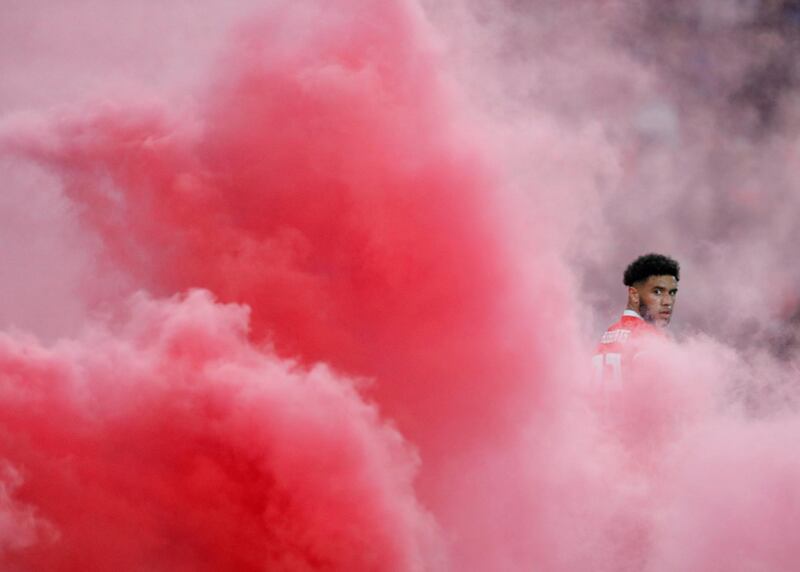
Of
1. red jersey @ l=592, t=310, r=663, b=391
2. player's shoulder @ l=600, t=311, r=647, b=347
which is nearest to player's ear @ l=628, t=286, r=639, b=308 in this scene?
player's shoulder @ l=600, t=311, r=647, b=347

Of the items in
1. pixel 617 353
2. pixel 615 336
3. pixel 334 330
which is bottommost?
pixel 334 330

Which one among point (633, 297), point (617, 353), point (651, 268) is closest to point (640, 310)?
point (633, 297)

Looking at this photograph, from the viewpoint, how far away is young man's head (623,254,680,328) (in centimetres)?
590

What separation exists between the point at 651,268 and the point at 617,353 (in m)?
0.81

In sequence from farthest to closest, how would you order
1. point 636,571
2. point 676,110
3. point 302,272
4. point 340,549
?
point 676,110, point 302,272, point 636,571, point 340,549

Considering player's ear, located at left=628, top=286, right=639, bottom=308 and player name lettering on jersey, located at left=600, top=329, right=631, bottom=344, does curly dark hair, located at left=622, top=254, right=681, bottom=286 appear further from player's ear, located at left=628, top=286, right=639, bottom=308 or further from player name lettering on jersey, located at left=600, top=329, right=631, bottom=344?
player name lettering on jersey, located at left=600, top=329, right=631, bottom=344

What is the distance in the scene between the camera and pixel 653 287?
19.4 feet

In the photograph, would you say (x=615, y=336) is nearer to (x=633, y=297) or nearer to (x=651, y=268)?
(x=633, y=297)

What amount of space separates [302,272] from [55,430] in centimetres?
150

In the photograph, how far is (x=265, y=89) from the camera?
199 inches

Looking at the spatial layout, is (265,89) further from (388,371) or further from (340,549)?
(340,549)

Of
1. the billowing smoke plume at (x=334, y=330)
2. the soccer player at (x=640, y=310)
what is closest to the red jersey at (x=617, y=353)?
the soccer player at (x=640, y=310)

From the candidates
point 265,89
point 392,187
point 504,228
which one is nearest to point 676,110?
point 504,228

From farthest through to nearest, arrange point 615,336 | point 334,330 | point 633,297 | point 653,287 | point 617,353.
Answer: point 633,297 → point 653,287 → point 615,336 → point 617,353 → point 334,330
